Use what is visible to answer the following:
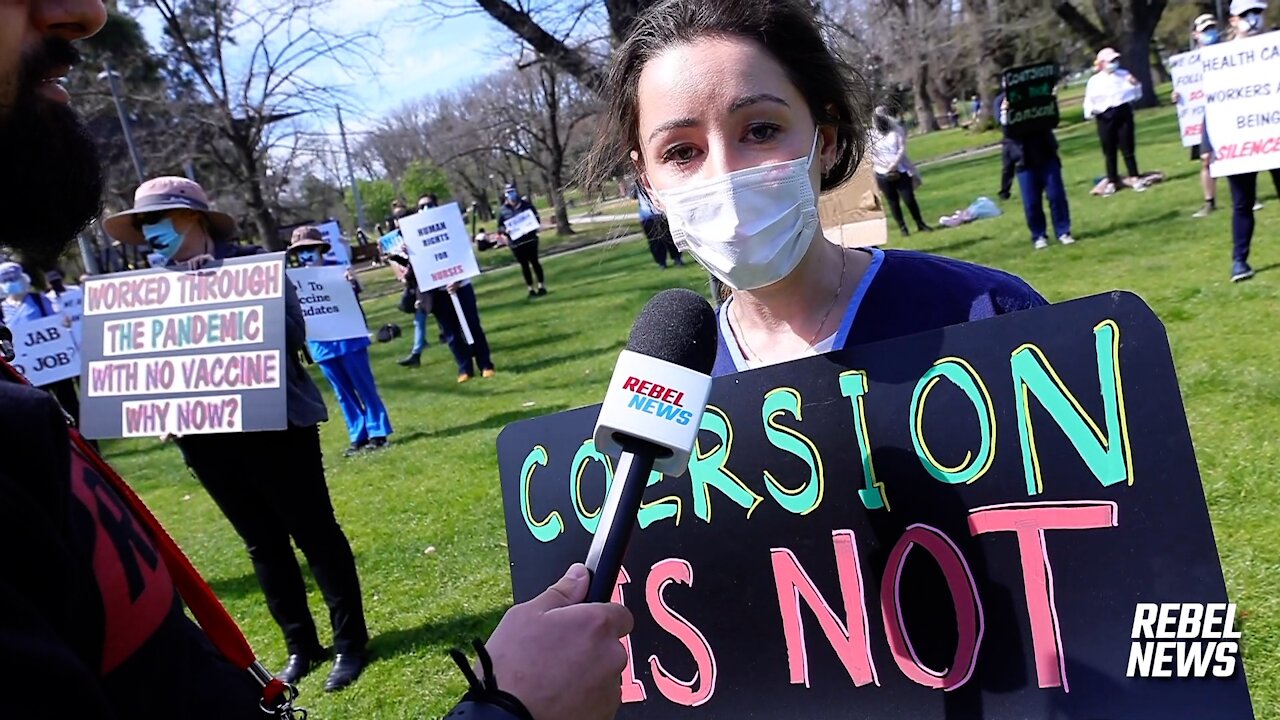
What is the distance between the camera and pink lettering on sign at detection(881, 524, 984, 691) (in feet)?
4.74

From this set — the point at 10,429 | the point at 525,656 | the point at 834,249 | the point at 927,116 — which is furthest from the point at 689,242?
the point at 927,116

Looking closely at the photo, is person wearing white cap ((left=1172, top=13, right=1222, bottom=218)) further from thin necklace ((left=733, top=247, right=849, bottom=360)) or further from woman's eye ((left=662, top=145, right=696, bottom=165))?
woman's eye ((left=662, top=145, right=696, bottom=165))

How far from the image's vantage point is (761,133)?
171 centimetres

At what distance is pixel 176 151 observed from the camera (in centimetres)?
Answer: 2828

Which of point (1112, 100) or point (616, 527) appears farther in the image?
point (1112, 100)

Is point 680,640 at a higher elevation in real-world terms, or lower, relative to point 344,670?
higher

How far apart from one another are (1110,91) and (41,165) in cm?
1312

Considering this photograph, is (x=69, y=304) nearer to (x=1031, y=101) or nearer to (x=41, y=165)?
(x=1031, y=101)

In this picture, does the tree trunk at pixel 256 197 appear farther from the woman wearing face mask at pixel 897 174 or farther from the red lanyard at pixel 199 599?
the red lanyard at pixel 199 599

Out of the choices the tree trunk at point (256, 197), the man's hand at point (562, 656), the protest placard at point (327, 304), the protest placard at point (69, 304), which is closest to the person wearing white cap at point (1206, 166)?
the protest placard at point (327, 304)

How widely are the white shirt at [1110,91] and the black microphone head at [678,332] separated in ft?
39.7

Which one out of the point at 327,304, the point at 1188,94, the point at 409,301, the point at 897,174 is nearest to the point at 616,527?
the point at 327,304

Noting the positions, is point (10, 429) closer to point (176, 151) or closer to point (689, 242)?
point (689, 242)

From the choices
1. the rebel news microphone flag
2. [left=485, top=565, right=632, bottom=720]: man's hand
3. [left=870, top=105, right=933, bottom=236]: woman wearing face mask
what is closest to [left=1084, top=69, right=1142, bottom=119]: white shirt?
[left=870, top=105, right=933, bottom=236]: woman wearing face mask
